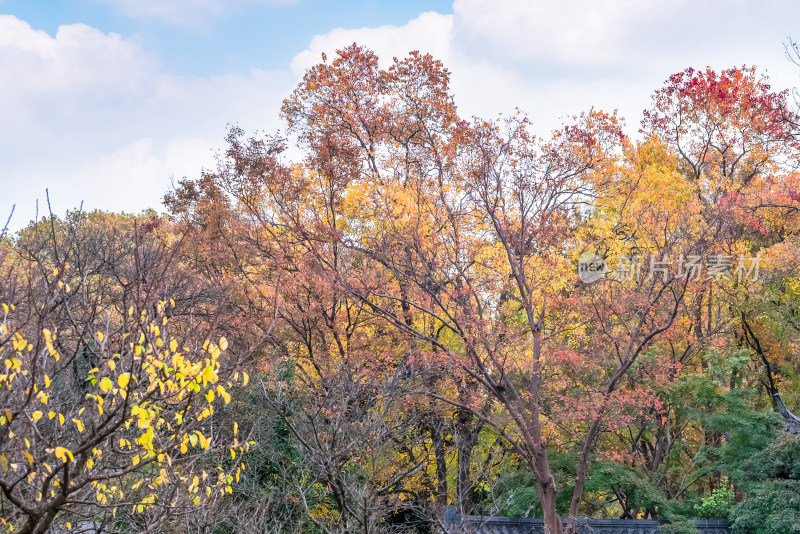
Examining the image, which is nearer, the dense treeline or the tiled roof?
the dense treeline

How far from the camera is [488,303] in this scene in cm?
1522

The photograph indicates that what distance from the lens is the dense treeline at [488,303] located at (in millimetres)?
12586

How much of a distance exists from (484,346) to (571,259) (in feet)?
12.8

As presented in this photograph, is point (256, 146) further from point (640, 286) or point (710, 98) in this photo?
point (710, 98)

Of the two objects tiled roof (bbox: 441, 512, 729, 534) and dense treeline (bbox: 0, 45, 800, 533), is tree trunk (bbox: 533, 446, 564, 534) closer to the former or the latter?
dense treeline (bbox: 0, 45, 800, 533)

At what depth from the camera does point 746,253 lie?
17.5m

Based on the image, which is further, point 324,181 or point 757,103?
point 757,103

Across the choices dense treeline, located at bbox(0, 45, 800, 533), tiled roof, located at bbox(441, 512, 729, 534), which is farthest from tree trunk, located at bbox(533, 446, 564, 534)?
tiled roof, located at bbox(441, 512, 729, 534)

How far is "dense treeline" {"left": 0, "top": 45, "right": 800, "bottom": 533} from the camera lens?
1259 cm

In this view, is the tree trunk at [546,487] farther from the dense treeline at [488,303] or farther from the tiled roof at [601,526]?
the tiled roof at [601,526]

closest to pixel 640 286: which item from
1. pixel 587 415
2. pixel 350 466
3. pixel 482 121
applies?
pixel 587 415

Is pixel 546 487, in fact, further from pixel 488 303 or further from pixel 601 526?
pixel 488 303

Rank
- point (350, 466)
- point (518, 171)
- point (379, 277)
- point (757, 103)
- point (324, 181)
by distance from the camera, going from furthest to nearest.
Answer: point (757, 103)
point (324, 181)
point (379, 277)
point (518, 171)
point (350, 466)

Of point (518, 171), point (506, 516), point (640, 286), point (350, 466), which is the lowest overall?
point (506, 516)
